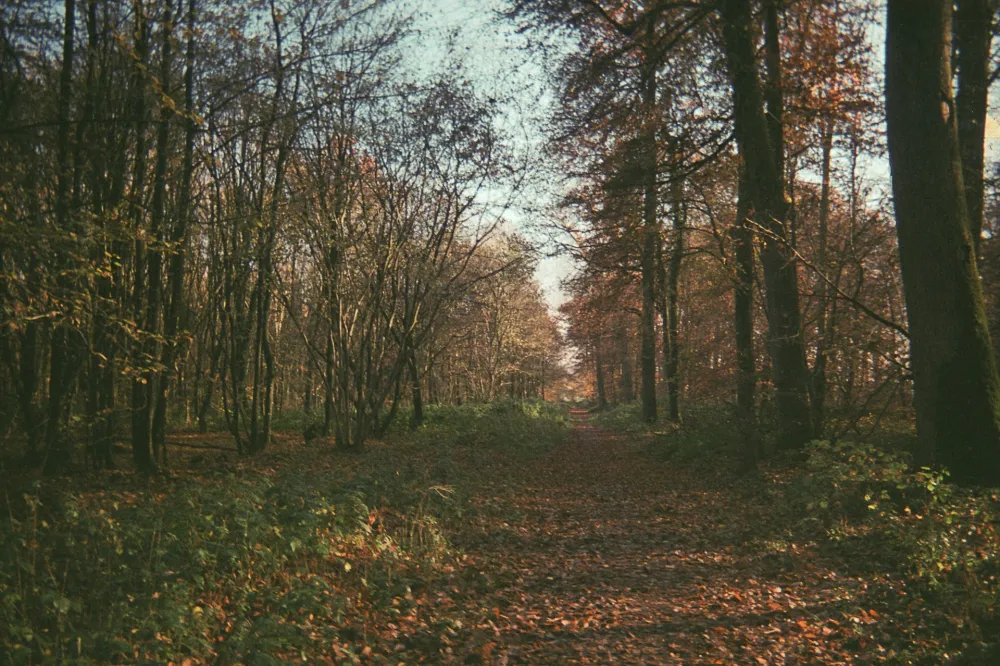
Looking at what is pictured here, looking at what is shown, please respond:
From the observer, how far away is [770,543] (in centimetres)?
740

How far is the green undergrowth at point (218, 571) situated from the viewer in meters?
4.13

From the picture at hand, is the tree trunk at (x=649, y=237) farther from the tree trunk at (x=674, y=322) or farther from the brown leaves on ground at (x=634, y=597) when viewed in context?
the brown leaves on ground at (x=634, y=597)

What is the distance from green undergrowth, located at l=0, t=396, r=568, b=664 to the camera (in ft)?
13.5

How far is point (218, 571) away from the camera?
5.42 meters

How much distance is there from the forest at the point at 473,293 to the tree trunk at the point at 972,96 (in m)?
0.08

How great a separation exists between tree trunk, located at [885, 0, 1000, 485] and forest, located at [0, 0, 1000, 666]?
0.03 m

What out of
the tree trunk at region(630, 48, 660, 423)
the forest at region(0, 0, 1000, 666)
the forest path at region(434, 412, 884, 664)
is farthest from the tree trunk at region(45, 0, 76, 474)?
the tree trunk at region(630, 48, 660, 423)

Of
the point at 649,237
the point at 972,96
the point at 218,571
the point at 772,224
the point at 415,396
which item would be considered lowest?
the point at 218,571

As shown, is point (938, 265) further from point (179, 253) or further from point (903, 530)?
point (179, 253)

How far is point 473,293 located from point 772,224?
11.5 m

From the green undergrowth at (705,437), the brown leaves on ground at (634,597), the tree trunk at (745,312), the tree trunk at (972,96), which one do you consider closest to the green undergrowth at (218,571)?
the brown leaves on ground at (634,597)

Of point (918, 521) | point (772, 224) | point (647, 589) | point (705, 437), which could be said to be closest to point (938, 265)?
point (918, 521)

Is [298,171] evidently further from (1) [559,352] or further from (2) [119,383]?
(1) [559,352]

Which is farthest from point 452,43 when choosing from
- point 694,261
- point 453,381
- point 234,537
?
point 453,381
